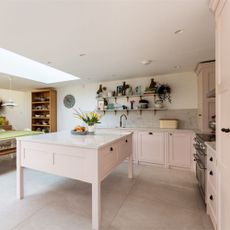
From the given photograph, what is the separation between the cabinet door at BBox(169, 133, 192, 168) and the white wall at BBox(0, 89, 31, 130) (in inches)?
227

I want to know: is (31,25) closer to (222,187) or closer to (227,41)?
(227,41)

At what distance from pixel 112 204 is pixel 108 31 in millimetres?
2322

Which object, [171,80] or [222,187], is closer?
[222,187]

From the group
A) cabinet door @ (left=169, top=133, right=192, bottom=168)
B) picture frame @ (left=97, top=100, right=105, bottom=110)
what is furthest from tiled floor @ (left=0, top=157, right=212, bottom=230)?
picture frame @ (left=97, top=100, right=105, bottom=110)

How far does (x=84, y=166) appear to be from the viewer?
64.0 inches

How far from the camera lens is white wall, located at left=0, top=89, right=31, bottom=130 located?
20.4ft

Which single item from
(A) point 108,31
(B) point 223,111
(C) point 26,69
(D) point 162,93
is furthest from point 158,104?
(C) point 26,69

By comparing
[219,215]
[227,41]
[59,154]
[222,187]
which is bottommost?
[219,215]

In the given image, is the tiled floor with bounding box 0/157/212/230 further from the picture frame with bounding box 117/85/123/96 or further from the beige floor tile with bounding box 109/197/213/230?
the picture frame with bounding box 117/85/123/96

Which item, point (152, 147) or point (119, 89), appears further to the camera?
point (119, 89)

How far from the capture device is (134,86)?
13.9ft

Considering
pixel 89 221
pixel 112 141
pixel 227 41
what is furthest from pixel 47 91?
pixel 227 41

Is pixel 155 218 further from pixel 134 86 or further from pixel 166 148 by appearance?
pixel 134 86

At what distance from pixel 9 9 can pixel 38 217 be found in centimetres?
230
